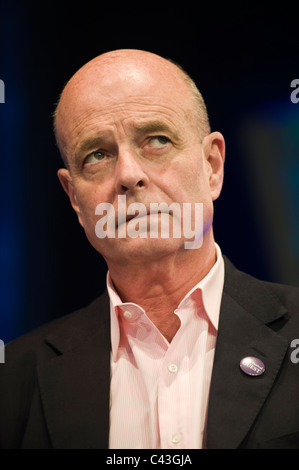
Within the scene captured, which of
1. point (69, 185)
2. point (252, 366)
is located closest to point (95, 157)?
point (69, 185)

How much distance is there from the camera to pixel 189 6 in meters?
2.33

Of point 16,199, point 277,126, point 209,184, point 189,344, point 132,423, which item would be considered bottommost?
point 132,423

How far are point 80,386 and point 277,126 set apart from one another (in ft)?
3.89

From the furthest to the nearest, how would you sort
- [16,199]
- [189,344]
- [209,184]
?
[16,199], [209,184], [189,344]

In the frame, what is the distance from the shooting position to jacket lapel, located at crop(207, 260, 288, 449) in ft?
5.12

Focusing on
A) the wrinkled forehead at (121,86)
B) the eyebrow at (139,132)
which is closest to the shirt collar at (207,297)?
the eyebrow at (139,132)

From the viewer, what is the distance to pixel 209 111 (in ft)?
7.63

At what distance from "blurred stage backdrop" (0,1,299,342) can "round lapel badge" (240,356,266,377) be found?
0.63 meters

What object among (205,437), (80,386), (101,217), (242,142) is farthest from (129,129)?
(205,437)

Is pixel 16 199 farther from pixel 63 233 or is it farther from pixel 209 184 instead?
pixel 209 184

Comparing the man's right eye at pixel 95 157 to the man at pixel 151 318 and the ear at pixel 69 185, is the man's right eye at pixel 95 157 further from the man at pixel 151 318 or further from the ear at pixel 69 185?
the ear at pixel 69 185

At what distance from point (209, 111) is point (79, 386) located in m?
1.18

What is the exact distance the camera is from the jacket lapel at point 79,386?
1683 mm
